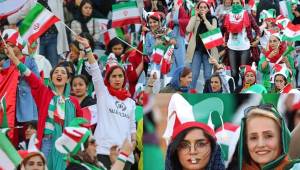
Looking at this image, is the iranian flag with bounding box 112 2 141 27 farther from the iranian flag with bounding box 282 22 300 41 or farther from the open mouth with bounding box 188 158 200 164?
the open mouth with bounding box 188 158 200 164

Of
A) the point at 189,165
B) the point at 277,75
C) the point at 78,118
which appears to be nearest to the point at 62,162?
the point at 78,118

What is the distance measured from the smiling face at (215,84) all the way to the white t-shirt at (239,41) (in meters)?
2.66

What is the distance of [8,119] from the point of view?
11.4m

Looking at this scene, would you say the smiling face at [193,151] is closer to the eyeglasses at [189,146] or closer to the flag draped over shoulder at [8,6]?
the eyeglasses at [189,146]

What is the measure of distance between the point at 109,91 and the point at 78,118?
2.68ft

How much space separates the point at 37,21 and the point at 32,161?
13.2 feet

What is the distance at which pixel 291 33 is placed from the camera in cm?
1634

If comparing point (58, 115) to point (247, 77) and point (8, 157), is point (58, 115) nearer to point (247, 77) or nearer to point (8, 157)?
point (8, 157)

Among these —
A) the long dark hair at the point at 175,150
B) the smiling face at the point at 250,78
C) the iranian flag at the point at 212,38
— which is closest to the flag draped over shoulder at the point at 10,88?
the smiling face at the point at 250,78

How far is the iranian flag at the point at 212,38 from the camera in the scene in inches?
602

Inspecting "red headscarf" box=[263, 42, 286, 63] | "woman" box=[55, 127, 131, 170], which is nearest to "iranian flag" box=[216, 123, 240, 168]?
"woman" box=[55, 127, 131, 170]

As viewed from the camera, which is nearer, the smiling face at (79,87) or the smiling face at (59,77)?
the smiling face at (59,77)

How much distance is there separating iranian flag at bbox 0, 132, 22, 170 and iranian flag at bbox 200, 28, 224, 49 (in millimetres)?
6853

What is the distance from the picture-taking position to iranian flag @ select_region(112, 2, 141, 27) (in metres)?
15.4
